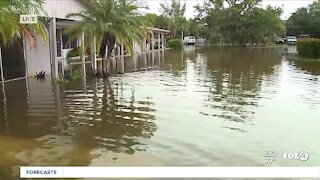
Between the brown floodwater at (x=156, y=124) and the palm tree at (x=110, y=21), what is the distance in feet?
7.82

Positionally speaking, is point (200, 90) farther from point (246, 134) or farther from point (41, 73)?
point (41, 73)

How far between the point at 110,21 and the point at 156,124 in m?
8.22

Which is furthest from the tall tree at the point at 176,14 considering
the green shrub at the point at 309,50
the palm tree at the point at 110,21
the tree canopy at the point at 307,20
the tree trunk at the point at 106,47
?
the tree canopy at the point at 307,20

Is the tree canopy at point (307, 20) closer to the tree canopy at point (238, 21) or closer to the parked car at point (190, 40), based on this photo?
the tree canopy at point (238, 21)

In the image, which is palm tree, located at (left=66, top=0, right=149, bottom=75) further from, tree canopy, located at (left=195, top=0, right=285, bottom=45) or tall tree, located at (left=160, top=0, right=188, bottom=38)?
tall tree, located at (left=160, top=0, right=188, bottom=38)

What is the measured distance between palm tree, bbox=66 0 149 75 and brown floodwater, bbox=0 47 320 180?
238 centimetres

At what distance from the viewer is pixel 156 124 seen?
24.2 feet

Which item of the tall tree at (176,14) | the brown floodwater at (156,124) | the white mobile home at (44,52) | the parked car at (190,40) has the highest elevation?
the tall tree at (176,14)

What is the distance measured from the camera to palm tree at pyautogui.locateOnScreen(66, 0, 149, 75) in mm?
14492

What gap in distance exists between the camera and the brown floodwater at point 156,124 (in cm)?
526

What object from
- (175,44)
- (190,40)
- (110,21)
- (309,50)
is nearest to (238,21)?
(309,50)

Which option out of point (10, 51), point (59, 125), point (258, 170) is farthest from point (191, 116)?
point (10, 51)

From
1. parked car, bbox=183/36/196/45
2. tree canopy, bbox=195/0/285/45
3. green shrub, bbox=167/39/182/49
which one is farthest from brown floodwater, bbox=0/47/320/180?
parked car, bbox=183/36/196/45

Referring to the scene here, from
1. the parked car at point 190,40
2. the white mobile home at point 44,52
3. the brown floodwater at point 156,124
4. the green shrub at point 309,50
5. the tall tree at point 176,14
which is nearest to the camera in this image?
the brown floodwater at point 156,124
